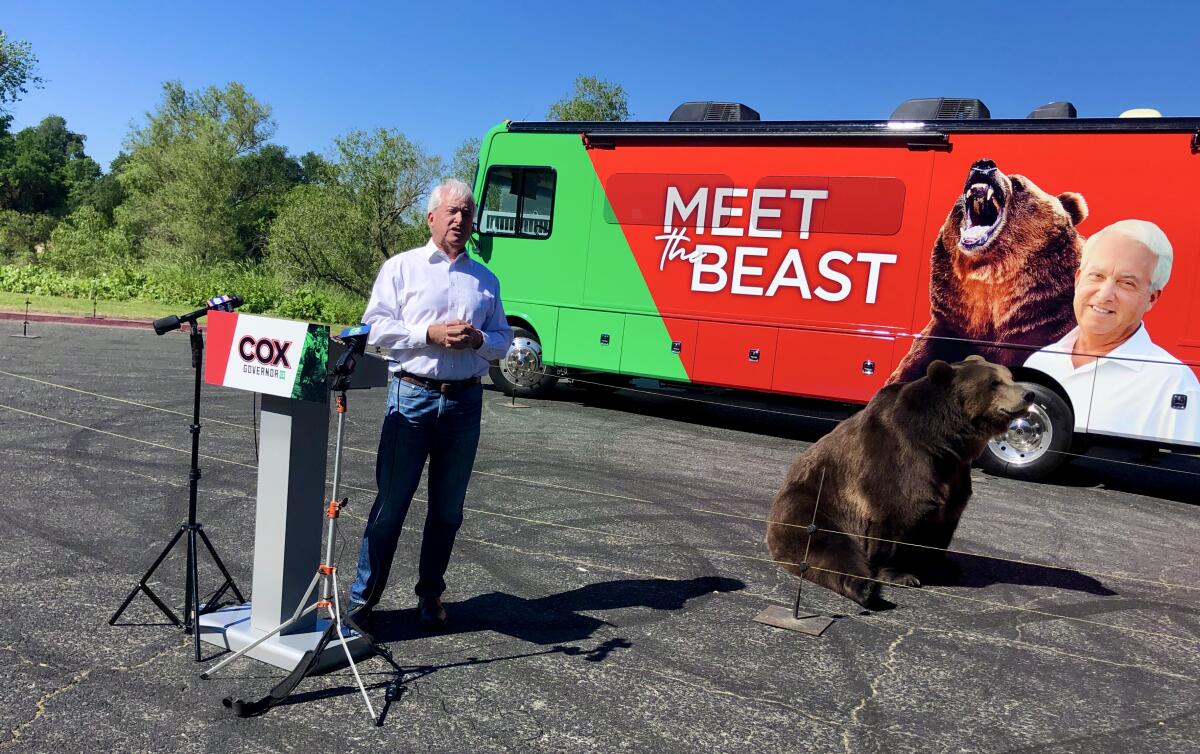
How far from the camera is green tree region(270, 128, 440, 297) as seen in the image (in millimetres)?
28672

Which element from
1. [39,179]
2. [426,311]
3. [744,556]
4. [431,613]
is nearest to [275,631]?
[431,613]

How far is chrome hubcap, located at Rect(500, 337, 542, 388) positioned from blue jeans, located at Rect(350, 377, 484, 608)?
26.4 ft

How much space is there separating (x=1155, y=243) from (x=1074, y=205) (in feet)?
2.70

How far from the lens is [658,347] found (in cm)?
1080

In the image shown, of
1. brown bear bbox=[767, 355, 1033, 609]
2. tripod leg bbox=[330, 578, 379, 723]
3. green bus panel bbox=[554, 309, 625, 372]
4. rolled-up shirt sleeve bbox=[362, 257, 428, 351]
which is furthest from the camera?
green bus panel bbox=[554, 309, 625, 372]

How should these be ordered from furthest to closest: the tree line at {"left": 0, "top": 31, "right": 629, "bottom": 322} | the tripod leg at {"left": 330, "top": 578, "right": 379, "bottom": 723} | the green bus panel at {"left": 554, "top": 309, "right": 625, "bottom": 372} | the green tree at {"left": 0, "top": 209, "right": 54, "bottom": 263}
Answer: the green tree at {"left": 0, "top": 209, "right": 54, "bottom": 263}, the tree line at {"left": 0, "top": 31, "right": 629, "bottom": 322}, the green bus panel at {"left": 554, "top": 309, "right": 625, "bottom": 372}, the tripod leg at {"left": 330, "top": 578, "right": 379, "bottom": 723}

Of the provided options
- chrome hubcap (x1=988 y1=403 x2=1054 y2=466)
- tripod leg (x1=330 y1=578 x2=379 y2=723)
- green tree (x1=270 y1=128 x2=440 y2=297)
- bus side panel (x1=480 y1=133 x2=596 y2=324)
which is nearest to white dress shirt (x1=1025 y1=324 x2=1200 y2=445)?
chrome hubcap (x1=988 y1=403 x2=1054 y2=466)

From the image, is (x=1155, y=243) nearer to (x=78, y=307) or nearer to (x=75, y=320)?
(x=75, y=320)

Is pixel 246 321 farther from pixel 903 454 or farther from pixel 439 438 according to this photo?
pixel 903 454

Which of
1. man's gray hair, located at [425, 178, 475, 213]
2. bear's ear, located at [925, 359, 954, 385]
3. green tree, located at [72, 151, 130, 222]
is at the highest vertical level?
green tree, located at [72, 151, 130, 222]

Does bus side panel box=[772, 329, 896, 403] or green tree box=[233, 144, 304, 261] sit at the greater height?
green tree box=[233, 144, 304, 261]

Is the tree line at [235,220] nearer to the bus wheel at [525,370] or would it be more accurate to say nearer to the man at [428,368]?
the bus wheel at [525,370]

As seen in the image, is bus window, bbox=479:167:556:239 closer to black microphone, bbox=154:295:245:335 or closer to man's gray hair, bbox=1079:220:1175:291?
man's gray hair, bbox=1079:220:1175:291

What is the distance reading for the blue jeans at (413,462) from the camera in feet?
11.9
